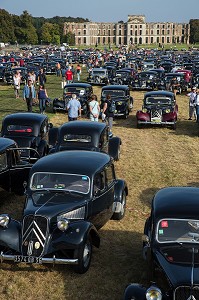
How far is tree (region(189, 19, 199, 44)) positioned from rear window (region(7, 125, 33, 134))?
179m

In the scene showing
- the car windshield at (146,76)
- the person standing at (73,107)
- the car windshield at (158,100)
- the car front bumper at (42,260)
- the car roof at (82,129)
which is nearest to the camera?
the car front bumper at (42,260)

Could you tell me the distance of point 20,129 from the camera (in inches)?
558

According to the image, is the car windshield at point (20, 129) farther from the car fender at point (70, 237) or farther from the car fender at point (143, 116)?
the car fender at point (143, 116)

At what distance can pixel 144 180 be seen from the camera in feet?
43.5

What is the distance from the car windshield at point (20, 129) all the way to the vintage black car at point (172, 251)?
7.29 metres

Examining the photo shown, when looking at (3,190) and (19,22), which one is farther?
(19,22)

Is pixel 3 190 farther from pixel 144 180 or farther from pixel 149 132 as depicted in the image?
pixel 149 132

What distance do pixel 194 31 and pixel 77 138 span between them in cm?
18400

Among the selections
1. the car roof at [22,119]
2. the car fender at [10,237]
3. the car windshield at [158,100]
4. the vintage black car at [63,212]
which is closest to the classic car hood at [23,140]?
the car roof at [22,119]

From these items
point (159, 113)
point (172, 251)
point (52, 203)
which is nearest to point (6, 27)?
point (159, 113)

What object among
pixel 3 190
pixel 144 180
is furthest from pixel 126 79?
pixel 3 190

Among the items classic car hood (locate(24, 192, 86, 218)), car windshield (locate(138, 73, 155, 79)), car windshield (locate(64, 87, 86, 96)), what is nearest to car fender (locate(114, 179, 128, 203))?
classic car hood (locate(24, 192, 86, 218))

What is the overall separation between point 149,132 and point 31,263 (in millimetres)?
12482

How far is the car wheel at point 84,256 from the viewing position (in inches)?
301
